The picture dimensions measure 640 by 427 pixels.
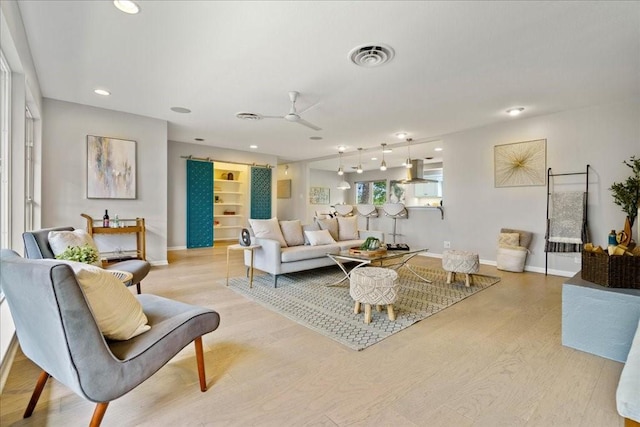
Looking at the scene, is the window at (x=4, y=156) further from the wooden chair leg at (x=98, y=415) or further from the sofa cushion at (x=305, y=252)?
the sofa cushion at (x=305, y=252)

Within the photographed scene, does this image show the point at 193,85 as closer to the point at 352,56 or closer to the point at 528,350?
the point at 352,56

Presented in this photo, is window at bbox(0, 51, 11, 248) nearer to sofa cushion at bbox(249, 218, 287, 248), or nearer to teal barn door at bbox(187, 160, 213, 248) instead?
sofa cushion at bbox(249, 218, 287, 248)

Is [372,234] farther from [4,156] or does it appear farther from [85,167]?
[85,167]

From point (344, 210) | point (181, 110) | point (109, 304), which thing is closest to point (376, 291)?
point (109, 304)

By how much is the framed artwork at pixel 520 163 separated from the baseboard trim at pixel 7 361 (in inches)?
245

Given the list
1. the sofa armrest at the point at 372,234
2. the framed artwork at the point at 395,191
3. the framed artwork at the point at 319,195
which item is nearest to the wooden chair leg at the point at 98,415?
the sofa armrest at the point at 372,234

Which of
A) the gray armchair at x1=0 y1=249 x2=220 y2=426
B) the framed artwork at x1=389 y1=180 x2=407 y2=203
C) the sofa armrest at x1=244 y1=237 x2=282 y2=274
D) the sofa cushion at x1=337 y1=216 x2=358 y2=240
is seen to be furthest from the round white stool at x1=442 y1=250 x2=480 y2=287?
the framed artwork at x1=389 y1=180 x2=407 y2=203

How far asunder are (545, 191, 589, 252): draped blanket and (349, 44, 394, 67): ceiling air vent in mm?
3635

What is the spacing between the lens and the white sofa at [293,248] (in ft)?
12.8

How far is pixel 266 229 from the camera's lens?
4.29 meters

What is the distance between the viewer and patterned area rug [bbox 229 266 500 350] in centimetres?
253

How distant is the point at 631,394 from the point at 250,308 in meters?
2.74

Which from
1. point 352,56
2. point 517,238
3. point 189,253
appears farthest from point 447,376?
point 189,253

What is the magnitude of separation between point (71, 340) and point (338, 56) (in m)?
2.88
